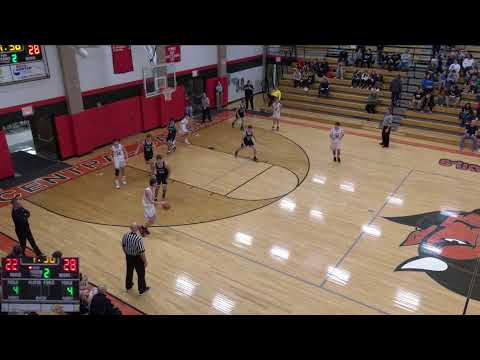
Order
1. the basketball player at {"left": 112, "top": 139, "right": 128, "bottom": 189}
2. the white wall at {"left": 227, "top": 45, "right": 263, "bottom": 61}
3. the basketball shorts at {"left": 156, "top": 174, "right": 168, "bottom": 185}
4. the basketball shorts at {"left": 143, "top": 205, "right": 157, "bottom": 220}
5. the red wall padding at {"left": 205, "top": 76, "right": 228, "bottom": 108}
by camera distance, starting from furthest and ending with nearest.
Result: the white wall at {"left": 227, "top": 45, "right": 263, "bottom": 61} < the red wall padding at {"left": 205, "top": 76, "right": 228, "bottom": 108} < the basketball player at {"left": 112, "top": 139, "right": 128, "bottom": 189} < the basketball shorts at {"left": 156, "top": 174, "right": 168, "bottom": 185} < the basketball shorts at {"left": 143, "top": 205, "right": 157, "bottom": 220}

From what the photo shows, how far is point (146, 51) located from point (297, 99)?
29.4 ft

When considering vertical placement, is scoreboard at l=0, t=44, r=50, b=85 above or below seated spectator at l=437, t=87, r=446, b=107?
above

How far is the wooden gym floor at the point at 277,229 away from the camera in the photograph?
8.44 metres

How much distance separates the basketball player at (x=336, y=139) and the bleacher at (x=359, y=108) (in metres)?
4.66

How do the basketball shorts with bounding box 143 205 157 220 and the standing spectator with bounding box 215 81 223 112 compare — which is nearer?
the basketball shorts with bounding box 143 205 157 220

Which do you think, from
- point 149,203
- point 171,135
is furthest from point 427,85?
point 149,203

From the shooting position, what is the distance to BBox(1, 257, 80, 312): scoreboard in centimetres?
684

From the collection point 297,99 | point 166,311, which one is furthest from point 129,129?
point 166,311

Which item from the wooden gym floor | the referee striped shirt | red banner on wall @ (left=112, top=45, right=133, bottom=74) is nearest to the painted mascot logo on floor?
the wooden gym floor

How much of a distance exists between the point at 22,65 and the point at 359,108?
15462 millimetres

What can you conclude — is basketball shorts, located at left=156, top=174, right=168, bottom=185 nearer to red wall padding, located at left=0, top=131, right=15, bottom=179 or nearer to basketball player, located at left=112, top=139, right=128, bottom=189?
basketball player, located at left=112, top=139, right=128, bottom=189

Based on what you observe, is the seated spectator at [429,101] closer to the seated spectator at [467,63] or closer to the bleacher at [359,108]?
the bleacher at [359,108]

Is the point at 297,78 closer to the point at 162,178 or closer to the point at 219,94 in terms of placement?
the point at 219,94

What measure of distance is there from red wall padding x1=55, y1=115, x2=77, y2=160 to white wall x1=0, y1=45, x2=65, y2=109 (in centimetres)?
92
